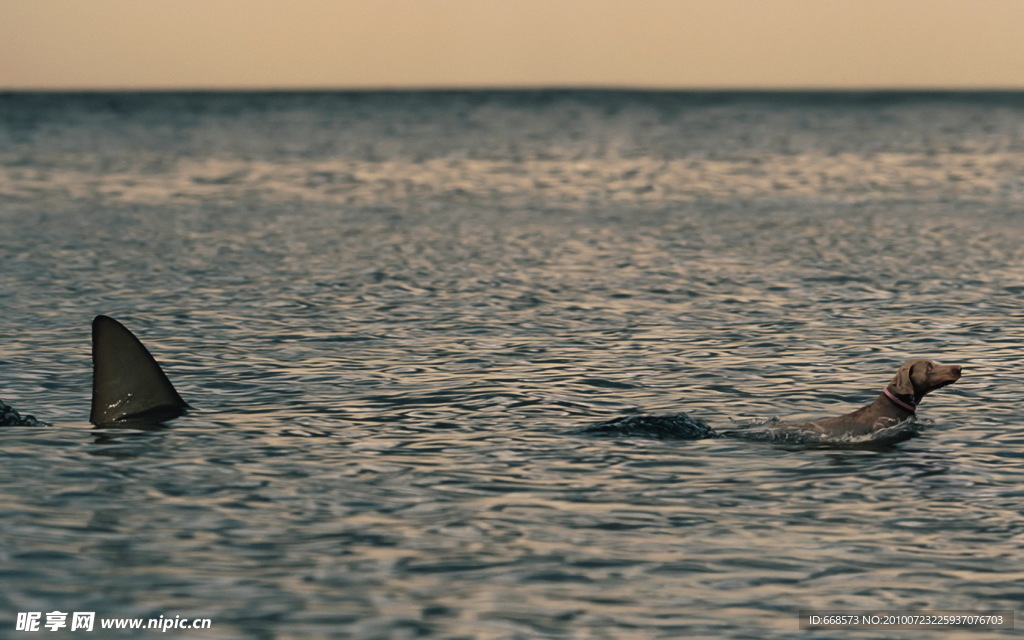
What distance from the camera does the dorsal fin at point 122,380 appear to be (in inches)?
699

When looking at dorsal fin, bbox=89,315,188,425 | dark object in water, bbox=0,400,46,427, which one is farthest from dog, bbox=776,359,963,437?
dark object in water, bbox=0,400,46,427

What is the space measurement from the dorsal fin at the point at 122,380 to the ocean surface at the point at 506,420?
1.60 feet

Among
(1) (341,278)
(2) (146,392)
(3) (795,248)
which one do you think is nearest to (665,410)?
(2) (146,392)

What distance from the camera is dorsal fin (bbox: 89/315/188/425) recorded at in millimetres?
17750

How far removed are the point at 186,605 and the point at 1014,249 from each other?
30072 millimetres

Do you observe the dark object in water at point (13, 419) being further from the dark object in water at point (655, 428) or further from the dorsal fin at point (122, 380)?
the dark object in water at point (655, 428)

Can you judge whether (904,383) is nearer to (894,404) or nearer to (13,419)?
(894,404)

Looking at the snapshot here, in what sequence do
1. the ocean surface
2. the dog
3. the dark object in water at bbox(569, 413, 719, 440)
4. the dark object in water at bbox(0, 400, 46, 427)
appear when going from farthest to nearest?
the dark object in water at bbox(0, 400, 46, 427)
the dark object in water at bbox(569, 413, 719, 440)
the dog
the ocean surface

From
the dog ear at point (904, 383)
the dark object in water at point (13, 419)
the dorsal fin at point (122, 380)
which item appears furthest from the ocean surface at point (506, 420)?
the dog ear at point (904, 383)

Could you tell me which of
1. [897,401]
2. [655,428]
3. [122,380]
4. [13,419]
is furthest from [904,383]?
[13,419]

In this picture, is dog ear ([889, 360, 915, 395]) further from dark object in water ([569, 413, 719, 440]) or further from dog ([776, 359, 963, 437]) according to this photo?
dark object in water ([569, 413, 719, 440])

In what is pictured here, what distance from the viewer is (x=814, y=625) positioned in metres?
11.3

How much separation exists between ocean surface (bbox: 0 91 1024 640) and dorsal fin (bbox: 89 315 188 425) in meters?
0.49

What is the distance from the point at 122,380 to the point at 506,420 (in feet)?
15.8
